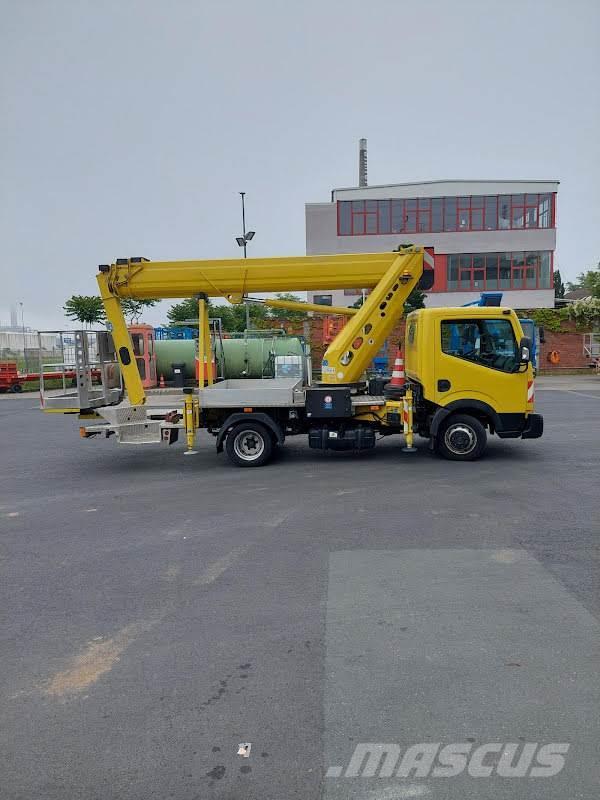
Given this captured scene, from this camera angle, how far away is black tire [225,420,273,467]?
9891 mm

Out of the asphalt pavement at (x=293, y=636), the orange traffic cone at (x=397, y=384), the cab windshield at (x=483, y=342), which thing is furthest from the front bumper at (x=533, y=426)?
the orange traffic cone at (x=397, y=384)

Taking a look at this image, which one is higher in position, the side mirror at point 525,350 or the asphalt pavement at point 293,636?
the side mirror at point 525,350

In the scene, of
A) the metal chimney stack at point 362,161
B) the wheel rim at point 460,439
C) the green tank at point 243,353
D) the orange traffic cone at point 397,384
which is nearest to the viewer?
the wheel rim at point 460,439

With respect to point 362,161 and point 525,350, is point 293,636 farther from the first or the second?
point 362,161

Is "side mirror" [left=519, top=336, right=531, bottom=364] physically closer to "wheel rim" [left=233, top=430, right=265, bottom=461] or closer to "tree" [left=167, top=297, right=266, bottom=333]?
"wheel rim" [left=233, top=430, right=265, bottom=461]

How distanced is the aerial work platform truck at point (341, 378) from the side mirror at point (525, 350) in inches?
0.6

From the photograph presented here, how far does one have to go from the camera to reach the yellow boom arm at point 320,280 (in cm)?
1012

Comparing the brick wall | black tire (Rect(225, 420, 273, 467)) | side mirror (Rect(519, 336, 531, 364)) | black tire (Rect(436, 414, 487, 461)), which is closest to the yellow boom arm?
black tire (Rect(225, 420, 273, 467))

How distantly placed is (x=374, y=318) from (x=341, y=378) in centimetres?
118

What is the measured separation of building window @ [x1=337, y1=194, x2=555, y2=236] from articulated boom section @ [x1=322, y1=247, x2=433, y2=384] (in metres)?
34.3

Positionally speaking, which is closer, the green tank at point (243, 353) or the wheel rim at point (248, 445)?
the wheel rim at point (248, 445)

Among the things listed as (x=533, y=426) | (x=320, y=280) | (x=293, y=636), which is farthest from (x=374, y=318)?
(x=293, y=636)

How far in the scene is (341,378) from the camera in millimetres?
10234

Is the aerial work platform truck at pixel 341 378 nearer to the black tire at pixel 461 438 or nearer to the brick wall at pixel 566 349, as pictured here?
the black tire at pixel 461 438
